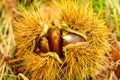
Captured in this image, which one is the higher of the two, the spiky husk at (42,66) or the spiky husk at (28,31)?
the spiky husk at (28,31)

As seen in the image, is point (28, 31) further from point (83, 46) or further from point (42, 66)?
point (83, 46)

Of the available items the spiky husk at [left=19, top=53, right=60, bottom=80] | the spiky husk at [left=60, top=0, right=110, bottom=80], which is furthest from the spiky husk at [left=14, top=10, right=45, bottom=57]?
the spiky husk at [left=60, top=0, right=110, bottom=80]

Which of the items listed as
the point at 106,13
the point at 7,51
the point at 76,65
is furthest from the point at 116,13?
the point at 7,51

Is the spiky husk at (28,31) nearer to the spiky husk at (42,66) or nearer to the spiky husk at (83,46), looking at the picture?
the spiky husk at (42,66)

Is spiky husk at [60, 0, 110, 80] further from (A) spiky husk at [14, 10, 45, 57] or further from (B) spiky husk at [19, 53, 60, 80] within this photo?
(A) spiky husk at [14, 10, 45, 57]

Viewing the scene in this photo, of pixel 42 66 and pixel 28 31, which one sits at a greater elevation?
pixel 28 31

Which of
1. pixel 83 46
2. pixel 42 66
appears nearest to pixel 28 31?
pixel 42 66

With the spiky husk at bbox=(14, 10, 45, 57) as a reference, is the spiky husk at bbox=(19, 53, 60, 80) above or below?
below

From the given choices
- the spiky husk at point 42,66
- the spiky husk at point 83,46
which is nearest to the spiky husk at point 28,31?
the spiky husk at point 42,66
